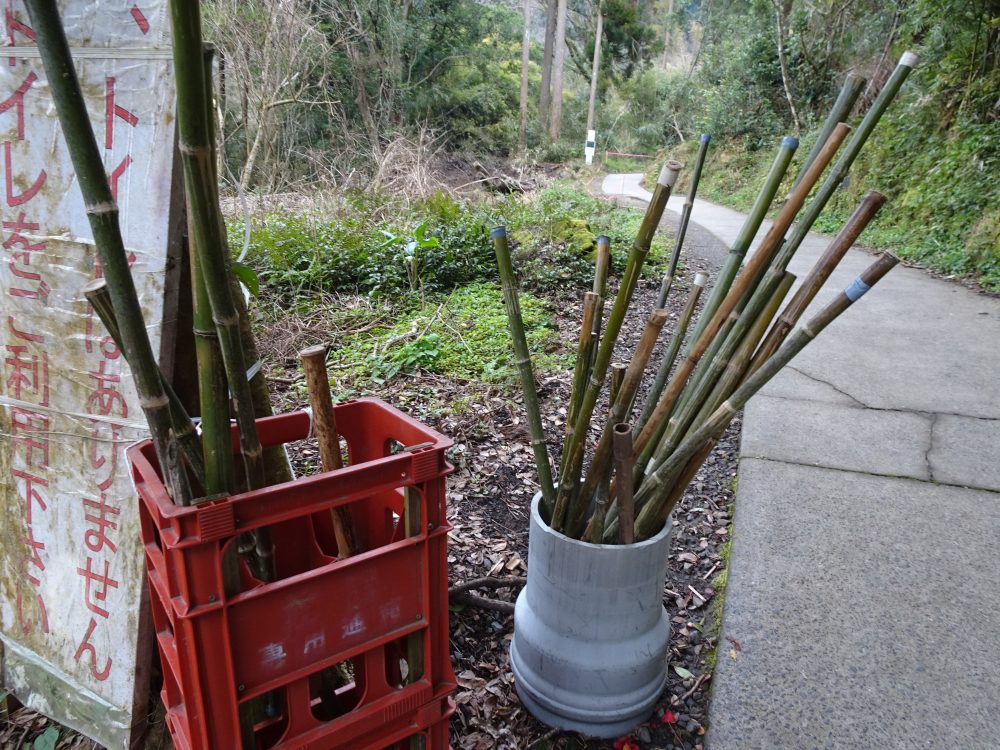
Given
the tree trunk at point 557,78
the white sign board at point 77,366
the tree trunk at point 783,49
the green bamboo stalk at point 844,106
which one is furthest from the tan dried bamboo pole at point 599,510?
the tree trunk at point 557,78

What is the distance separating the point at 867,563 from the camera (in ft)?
7.80

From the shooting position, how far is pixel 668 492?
1.58 m

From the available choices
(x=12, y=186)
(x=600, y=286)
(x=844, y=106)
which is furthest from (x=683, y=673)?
(x=12, y=186)

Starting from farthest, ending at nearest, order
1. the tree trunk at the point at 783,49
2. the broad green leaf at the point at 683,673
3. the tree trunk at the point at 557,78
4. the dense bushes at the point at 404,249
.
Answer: the tree trunk at the point at 557,78 < the tree trunk at the point at 783,49 < the dense bushes at the point at 404,249 < the broad green leaf at the point at 683,673

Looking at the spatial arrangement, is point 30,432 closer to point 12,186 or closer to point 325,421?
point 12,186

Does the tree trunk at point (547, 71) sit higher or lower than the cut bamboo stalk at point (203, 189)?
higher

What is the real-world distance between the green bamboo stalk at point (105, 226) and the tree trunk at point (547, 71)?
27.2 metres

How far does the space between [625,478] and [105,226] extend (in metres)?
1.12

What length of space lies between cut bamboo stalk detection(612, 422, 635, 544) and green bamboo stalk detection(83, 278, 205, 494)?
850 millimetres

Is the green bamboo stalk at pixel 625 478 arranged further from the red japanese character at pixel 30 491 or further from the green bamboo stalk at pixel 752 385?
the red japanese character at pixel 30 491

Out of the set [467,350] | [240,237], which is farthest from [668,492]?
[240,237]

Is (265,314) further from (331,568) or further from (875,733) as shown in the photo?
(875,733)

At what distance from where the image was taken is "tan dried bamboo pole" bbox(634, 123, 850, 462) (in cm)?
144

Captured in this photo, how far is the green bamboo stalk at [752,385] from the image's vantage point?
→ 1.27m
